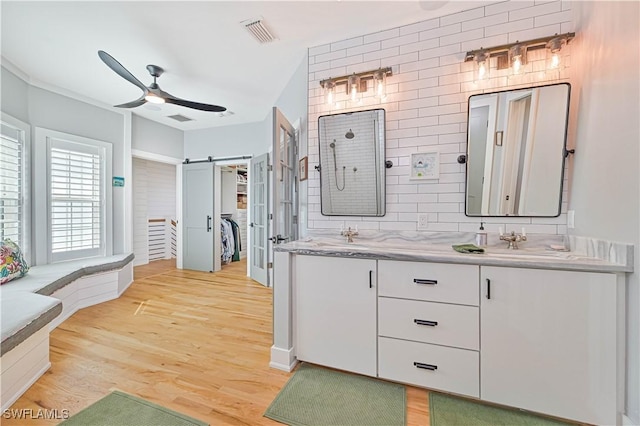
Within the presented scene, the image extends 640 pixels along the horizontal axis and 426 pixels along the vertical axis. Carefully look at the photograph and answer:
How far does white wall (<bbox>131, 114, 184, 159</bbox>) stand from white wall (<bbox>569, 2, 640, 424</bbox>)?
A: 5327mm

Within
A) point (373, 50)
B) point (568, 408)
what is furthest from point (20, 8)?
point (568, 408)

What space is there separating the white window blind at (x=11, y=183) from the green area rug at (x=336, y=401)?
11.2ft

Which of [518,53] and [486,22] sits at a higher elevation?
[486,22]

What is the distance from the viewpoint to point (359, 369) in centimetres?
179

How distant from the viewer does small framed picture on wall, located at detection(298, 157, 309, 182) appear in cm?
260

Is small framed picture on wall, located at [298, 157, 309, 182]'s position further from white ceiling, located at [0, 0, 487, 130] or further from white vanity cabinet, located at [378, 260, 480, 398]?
white vanity cabinet, located at [378, 260, 480, 398]

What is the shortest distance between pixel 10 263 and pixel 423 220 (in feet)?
12.7

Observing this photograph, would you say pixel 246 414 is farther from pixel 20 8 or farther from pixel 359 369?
pixel 20 8

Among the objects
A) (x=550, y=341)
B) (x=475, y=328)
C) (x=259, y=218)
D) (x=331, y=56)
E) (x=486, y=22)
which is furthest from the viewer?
(x=259, y=218)

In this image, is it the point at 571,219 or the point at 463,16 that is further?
the point at 463,16

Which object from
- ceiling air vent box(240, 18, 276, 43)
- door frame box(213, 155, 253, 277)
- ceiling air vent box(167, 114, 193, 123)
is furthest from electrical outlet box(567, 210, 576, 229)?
ceiling air vent box(167, 114, 193, 123)

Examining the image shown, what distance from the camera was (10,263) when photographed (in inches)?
99.3

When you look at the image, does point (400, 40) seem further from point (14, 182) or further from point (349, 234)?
point (14, 182)

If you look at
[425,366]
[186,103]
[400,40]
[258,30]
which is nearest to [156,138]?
[186,103]
